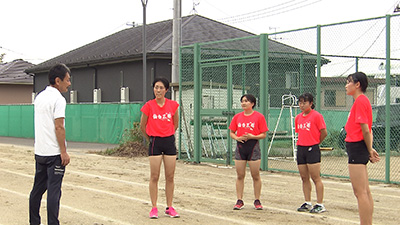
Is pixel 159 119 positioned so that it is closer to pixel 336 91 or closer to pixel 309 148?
pixel 309 148

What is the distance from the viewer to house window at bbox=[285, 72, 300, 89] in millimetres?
16016

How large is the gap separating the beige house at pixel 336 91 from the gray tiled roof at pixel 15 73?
42.8 meters

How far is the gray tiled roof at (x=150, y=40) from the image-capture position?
32781 mm

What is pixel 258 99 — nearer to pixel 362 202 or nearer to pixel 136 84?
pixel 362 202

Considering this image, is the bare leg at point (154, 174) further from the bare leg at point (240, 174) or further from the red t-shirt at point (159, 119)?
the bare leg at point (240, 174)

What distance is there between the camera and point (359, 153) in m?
6.48

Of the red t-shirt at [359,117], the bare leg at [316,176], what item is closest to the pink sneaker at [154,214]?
the bare leg at [316,176]

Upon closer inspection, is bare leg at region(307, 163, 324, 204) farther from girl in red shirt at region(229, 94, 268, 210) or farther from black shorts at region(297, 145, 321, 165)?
girl in red shirt at region(229, 94, 268, 210)

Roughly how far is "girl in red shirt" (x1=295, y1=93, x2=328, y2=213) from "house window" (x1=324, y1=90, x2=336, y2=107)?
5244mm

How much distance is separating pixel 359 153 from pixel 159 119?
116 inches

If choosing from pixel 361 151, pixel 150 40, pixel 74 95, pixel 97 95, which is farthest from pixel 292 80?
pixel 74 95

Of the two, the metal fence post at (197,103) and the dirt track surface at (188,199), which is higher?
the metal fence post at (197,103)

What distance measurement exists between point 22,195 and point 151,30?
28.2 meters

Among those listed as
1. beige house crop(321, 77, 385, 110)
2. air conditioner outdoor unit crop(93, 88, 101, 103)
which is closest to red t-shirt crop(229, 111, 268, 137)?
beige house crop(321, 77, 385, 110)
